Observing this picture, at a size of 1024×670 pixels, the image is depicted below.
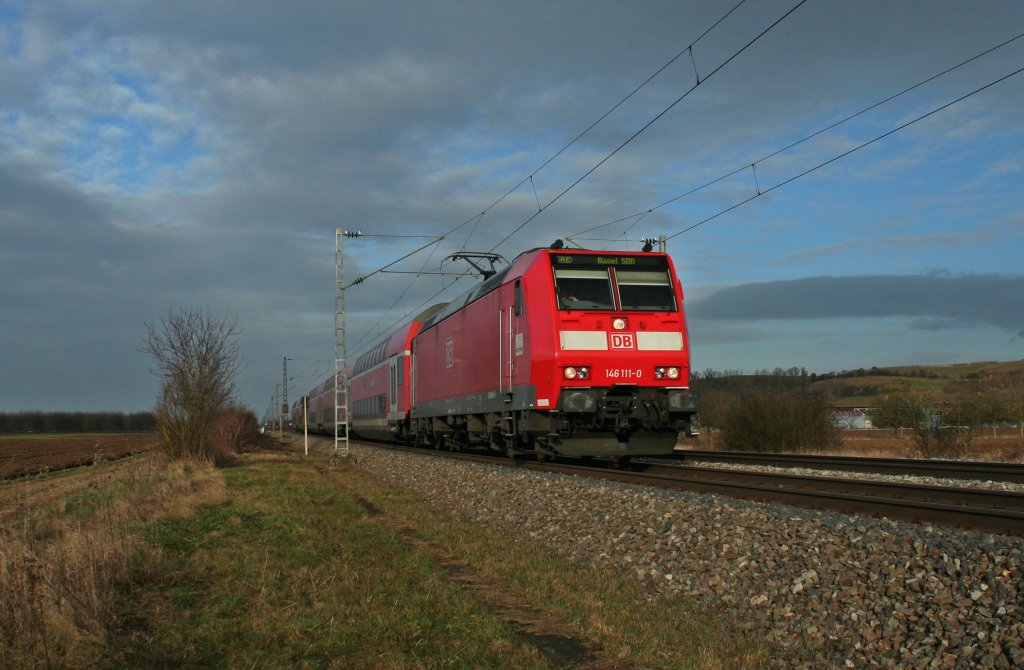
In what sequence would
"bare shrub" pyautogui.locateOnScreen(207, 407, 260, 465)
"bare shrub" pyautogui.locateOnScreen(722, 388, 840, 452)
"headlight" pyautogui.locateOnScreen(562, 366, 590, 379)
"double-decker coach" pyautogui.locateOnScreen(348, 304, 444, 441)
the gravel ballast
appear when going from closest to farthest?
the gravel ballast → "headlight" pyautogui.locateOnScreen(562, 366, 590, 379) → "bare shrub" pyautogui.locateOnScreen(207, 407, 260, 465) → "bare shrub" pyautogui.locateOnScreen(722, 388, 840, 452) → "double-decker coach" pyautogui.locateOnScreen(348, 304, 444, 441)

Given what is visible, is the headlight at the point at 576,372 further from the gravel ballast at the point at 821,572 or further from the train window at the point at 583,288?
the gravel ballast at the point at 821,572

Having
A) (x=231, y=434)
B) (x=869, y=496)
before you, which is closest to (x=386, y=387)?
(x=231, y=434)

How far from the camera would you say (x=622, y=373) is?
14.7m

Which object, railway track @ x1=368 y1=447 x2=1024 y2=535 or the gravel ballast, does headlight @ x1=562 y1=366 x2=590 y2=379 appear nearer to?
railway track @ x1=368 y1=447 x2=1024 y2=535

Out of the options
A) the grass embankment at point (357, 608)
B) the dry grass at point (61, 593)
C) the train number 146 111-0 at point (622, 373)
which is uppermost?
the train number 146 111-0 at point (622, 373)

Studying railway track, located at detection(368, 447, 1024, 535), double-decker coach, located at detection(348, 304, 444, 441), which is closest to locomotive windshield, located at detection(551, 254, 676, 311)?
railway track, located at detection(368, 447, 1024, 535)

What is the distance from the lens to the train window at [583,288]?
48.8 feet

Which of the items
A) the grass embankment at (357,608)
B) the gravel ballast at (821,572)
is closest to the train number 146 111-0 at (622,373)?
the gravel ballast at (821,572)

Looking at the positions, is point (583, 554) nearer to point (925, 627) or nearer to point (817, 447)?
point (925, 627)

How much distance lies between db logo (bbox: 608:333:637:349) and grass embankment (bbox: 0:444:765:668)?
516 centimetres

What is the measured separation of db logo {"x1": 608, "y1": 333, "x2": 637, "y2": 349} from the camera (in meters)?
14.8

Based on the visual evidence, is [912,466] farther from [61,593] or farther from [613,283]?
[61,593]

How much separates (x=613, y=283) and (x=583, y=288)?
2.14 feet

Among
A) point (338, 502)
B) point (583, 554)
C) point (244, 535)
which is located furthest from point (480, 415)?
point (583, 554)
